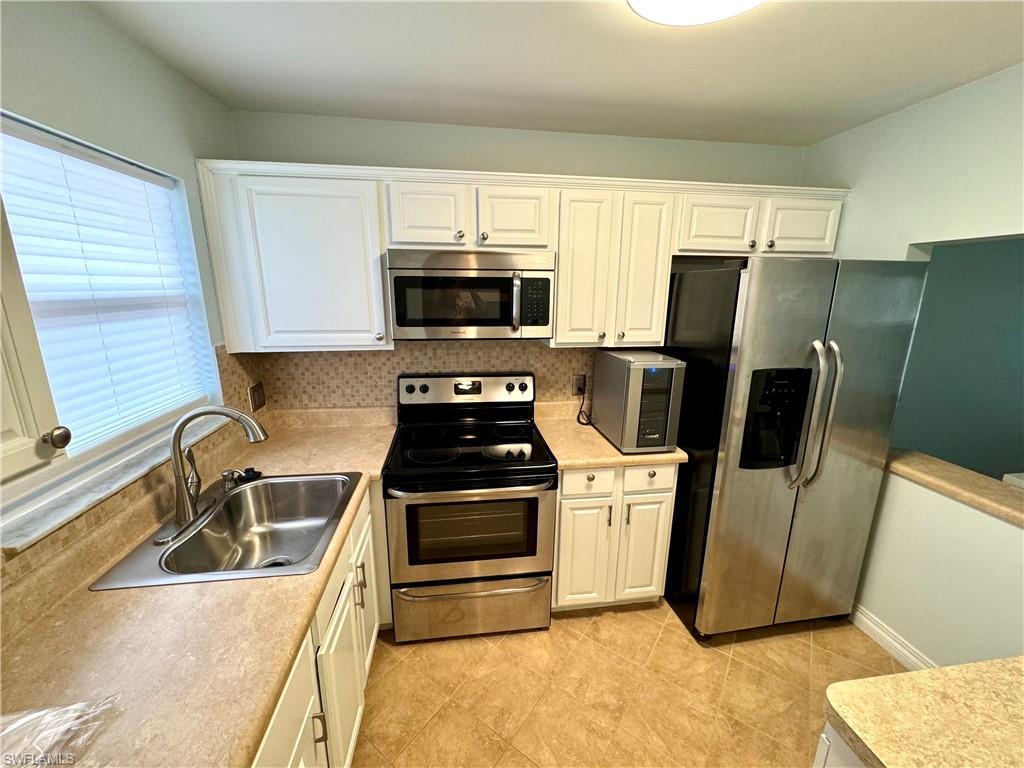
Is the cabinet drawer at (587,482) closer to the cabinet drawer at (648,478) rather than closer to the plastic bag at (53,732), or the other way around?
the cabinet drawer at (648,478)

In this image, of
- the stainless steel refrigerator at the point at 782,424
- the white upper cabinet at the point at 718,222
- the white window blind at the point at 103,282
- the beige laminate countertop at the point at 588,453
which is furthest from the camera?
the white upper cabinet at the point at 718,222

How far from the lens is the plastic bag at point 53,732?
1.99 ft

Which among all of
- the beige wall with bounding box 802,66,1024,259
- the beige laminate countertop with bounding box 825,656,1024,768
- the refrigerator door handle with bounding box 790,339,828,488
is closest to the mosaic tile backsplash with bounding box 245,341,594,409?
the refrigerator door handle with bounding box 790,339,828,488

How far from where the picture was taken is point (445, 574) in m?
1.78

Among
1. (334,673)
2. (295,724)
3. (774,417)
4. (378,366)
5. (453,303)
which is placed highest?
(453,303)

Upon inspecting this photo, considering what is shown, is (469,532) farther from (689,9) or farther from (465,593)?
(689,9)

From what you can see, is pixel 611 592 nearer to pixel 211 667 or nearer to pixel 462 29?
pixel 211 667

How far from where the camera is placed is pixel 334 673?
1.16m

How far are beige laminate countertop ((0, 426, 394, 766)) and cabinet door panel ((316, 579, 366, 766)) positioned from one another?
0.82 ft

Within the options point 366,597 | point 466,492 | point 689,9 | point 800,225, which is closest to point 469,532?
point 466,492

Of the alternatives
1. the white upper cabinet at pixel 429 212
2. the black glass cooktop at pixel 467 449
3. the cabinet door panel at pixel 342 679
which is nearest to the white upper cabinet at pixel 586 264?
the white upper cabinet at pixel 429 212

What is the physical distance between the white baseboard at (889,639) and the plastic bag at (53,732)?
285 centimetres

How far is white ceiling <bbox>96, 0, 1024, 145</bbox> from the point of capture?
1156 mm

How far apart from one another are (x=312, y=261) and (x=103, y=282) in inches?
27.3
